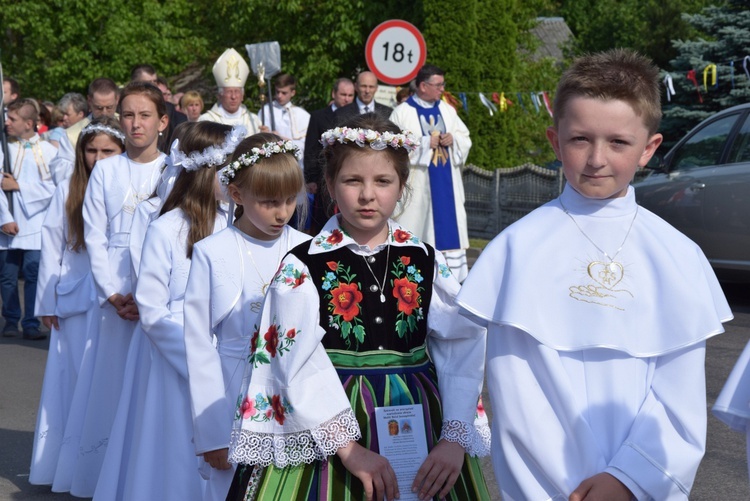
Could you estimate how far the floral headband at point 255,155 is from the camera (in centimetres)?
401

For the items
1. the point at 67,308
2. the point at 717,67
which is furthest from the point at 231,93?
the point at 717,67

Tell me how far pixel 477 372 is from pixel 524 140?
23834mm

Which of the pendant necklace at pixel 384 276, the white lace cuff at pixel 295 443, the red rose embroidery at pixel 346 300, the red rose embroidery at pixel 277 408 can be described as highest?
the pendant necklace at pixel 384 276

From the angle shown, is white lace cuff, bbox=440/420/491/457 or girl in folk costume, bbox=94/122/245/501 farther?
girl in folk costume, bbox=94/122/245/501

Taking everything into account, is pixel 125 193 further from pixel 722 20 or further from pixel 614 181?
pixel 722 20

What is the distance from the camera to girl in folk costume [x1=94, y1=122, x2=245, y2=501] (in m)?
4.69

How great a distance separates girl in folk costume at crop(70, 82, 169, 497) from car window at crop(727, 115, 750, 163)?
20.8 feet

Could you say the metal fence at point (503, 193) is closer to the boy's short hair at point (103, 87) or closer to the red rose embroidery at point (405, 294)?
the boy's short hair at point (103, 87)

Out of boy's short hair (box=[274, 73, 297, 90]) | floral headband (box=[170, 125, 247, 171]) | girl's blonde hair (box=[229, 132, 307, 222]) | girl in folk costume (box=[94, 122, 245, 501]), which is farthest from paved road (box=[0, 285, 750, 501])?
boy's short hair (box=[274, 73, 297, 90])

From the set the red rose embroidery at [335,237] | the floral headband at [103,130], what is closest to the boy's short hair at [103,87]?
the floral headband at [103,130]

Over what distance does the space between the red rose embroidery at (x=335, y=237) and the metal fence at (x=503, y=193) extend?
13962 mm

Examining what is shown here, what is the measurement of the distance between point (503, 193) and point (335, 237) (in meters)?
15.4

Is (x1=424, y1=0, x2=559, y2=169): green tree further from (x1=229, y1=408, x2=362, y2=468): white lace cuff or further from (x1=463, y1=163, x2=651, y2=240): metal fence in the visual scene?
(x1=229, y1=408, x2=362, y2=468): white lace cuff

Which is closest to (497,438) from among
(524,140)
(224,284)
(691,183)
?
(224,284)
